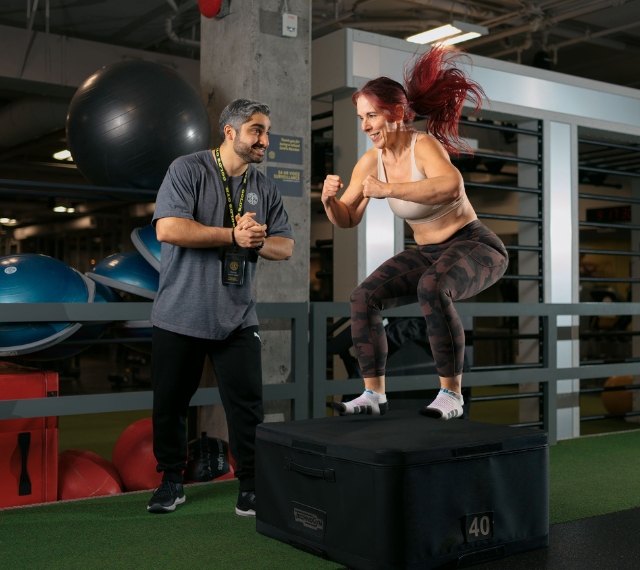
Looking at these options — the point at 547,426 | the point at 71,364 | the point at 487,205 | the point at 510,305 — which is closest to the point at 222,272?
the point at 510,305

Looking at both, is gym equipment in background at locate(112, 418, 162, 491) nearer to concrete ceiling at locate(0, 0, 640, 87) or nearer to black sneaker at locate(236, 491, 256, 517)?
black sneaker at locate(236, 491, 256, 517)

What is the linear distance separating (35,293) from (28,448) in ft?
2.25

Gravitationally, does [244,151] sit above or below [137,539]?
above

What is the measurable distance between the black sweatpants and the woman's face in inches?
36.8

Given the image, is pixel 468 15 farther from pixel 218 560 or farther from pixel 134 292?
pixel 218 560

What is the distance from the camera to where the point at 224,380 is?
3184 millimetres

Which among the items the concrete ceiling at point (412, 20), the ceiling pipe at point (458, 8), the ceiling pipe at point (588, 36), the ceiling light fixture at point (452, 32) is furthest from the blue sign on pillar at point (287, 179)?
the ceiling pipe at point (588, 36)

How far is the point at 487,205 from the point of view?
1391cm

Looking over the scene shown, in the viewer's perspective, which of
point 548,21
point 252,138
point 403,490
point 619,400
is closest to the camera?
point 403,490

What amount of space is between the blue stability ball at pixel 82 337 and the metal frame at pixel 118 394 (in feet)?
0.69

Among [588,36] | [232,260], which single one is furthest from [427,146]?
[588,36]

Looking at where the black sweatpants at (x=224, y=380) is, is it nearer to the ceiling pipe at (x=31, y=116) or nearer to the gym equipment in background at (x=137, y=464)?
the gym equipment in background at (x=137, y=464)

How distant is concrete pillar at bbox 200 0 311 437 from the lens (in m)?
4.27

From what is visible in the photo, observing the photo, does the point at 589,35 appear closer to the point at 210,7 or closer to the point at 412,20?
the point at 412,20
